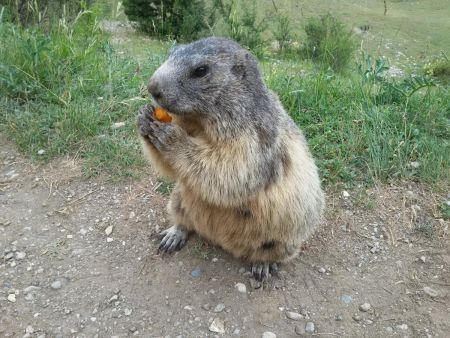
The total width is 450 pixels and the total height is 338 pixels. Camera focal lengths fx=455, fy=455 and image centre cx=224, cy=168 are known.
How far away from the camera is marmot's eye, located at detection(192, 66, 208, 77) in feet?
9.06

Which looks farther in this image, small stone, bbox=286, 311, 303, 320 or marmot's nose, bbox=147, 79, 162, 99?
small stone, bbox=286, 311, 303, 320

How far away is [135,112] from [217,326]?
2511 millimetres

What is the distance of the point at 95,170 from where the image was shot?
13.3 feet

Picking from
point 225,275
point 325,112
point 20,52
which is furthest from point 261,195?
point 20,52

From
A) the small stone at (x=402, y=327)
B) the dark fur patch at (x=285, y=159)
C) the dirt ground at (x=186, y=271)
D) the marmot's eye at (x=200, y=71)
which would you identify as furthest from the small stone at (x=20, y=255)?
the small stone at (x=402, y=327)

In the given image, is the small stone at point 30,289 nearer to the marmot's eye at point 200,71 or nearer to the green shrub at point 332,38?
the marmot's eye at point 200,71

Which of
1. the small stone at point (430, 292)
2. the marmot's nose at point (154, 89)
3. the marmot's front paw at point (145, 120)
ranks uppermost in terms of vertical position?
the marmot's nose at point (154, 89)

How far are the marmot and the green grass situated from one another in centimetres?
111

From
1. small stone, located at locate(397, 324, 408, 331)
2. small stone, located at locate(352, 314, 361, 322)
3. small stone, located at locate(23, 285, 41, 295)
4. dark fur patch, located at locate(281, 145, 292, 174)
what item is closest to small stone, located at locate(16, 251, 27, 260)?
small stone, located at locate(23, 285, 41, 295)

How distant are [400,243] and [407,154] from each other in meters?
0.99

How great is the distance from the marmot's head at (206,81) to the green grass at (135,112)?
1491 mm

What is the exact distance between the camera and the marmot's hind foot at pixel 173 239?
11.3 feet

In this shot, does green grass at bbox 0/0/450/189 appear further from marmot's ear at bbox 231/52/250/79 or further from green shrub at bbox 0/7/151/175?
marmot's ear at bbox 231/52/250/79

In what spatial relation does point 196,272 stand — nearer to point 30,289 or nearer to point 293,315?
point 293,315
